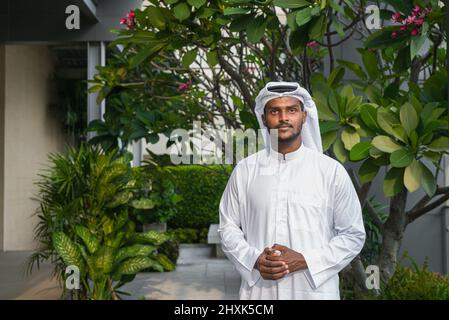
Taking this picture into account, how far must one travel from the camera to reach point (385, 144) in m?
2.13

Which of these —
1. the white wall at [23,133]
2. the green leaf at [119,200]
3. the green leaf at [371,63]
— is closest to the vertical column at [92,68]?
the white wall at [23,133]

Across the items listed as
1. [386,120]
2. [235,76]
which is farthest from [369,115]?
[235,76]

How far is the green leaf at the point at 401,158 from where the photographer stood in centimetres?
209

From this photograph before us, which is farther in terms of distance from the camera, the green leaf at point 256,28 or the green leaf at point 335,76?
the green leaf at point 335,76

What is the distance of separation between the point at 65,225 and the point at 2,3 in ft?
8.21

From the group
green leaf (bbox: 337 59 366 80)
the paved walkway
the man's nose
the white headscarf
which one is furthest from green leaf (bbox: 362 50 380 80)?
the paved walkway

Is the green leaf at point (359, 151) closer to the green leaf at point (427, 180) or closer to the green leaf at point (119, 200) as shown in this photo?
the green leaf at point (427, 180)

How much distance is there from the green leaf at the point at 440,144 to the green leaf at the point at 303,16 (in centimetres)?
64

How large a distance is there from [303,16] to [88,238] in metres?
2.30

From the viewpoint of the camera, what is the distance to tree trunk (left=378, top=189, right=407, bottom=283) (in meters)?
3.16

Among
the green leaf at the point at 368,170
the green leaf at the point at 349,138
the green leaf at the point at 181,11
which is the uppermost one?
the green leaf at the point at 181,11

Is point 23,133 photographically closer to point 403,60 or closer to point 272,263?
point 403,60

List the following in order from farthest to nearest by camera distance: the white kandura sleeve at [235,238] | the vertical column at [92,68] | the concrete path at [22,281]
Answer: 1. the vertical column at [92,68]
2. the concrete path at [22,281]
3. the white kandura sleeve at [235,238]
